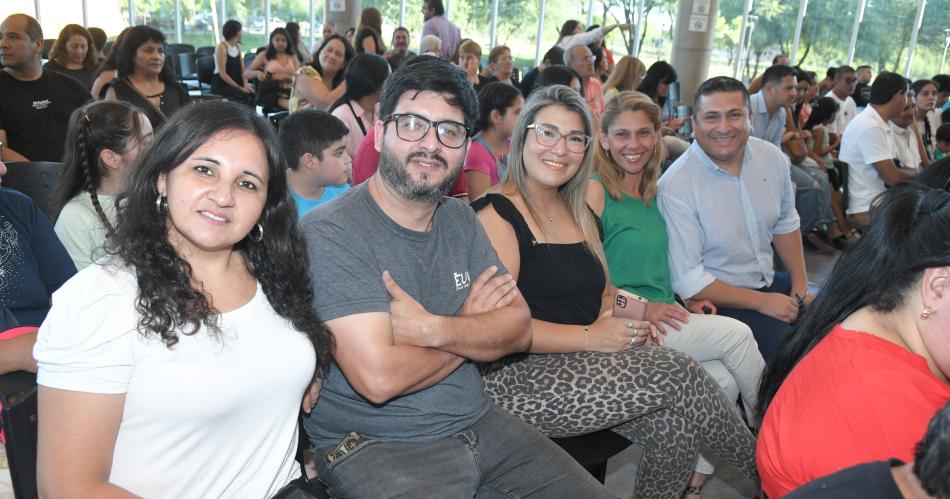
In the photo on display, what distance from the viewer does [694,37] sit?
11836 mm

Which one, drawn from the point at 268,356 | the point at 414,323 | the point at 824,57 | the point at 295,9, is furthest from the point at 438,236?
the point at 824,57

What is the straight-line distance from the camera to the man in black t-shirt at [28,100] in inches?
151

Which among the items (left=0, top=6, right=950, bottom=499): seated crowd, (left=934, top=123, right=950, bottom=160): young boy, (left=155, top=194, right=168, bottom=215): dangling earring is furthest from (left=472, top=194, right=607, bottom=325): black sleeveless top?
(left=934, top=123, right=950, bottom=160): young boy

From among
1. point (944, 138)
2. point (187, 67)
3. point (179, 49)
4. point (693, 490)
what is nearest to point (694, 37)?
point (944, 138)

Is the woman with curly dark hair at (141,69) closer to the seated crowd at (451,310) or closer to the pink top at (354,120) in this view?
the pink top at (354,120)

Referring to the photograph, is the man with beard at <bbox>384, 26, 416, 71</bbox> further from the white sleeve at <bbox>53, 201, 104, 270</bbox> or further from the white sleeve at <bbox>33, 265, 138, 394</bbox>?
the white sleeve at <bbox>33, 265, 138, 394</bbox>

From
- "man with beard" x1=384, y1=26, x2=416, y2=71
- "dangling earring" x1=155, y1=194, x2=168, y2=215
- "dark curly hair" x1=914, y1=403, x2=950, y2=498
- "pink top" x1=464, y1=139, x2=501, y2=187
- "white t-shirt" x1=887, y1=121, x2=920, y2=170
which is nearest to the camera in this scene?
"dark curly hair" x1=914, y1=403, x2=950, y2=498

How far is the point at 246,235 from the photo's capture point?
1.50 meters

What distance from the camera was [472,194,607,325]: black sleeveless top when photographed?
230 centimetres

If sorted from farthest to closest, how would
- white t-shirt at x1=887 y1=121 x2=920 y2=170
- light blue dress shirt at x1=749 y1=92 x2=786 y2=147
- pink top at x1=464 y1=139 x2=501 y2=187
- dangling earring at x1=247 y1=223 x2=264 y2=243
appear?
light blue dress shirt at x1=749 y1=92 x2=786 y2=147 → white t-shirt at x1=887 y1=121 x2=920 y2=170 → pink top at x1=464 y1=139 x2=501 y2=187 → dangling earring at x1=247 y1=223 x2=264 y2=243

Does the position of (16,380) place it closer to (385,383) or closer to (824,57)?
(385,383)

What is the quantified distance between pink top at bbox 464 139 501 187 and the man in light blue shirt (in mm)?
900

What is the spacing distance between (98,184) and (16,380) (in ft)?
3.49

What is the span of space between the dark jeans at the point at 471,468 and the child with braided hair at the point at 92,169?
1199mm
